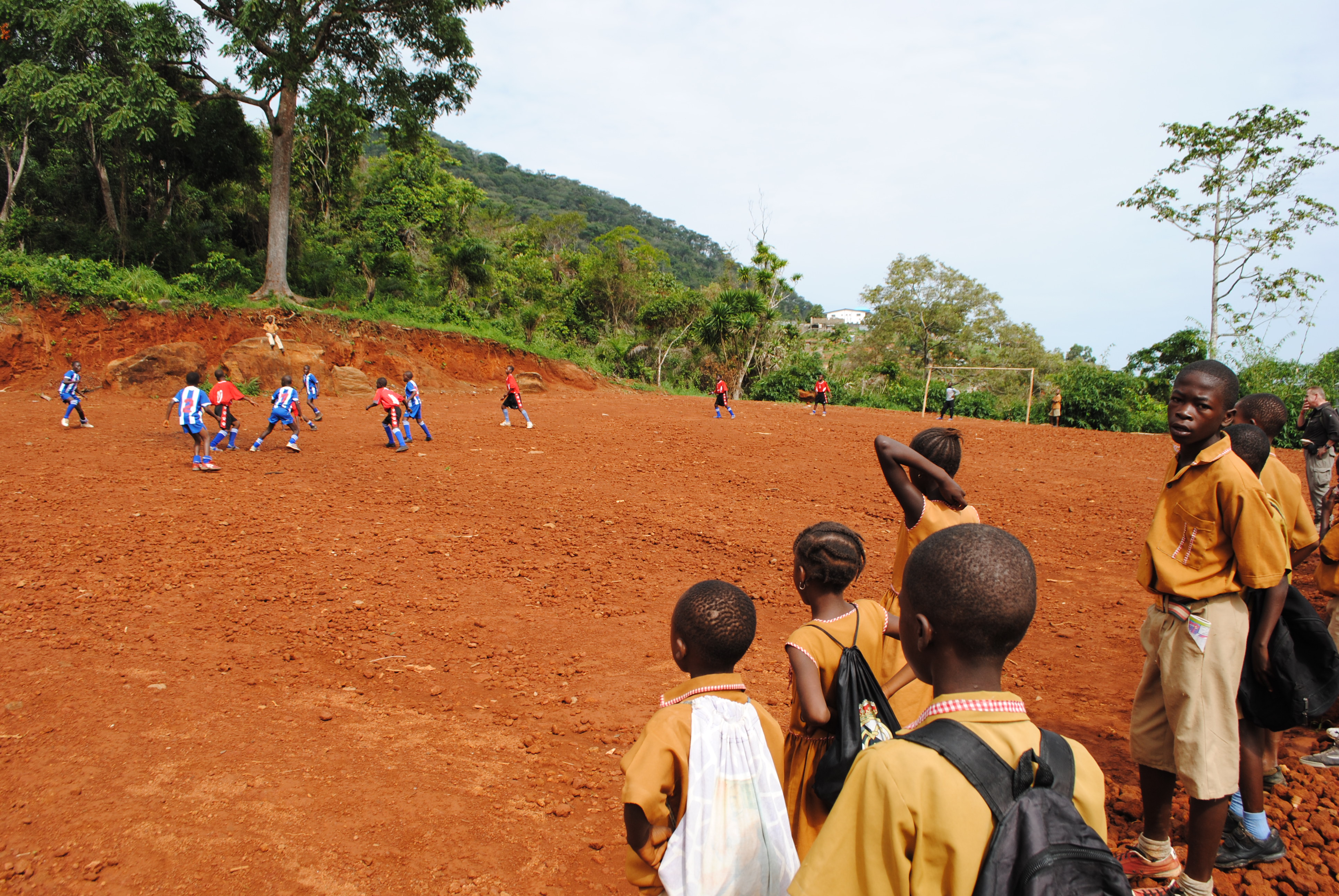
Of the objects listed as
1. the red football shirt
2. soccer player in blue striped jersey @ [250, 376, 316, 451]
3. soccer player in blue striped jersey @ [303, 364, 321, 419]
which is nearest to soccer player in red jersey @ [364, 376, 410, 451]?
soccer player in blue striped jersey @ [250, 376, 316, 451]

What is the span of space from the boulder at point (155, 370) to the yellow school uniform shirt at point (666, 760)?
1836 cm

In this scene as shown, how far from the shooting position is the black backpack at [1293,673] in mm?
2686

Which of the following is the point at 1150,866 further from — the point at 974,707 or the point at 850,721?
the point at 974,707

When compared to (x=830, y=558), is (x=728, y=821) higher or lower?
lower

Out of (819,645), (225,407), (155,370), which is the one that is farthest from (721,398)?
(819,645)

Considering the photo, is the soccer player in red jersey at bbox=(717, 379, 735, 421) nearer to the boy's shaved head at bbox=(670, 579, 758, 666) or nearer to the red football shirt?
the red football shirt

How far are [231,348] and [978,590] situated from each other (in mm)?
21672

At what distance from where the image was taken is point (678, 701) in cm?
212

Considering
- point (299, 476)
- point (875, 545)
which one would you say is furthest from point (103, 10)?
point (875, 545)

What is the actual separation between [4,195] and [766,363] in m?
29.0

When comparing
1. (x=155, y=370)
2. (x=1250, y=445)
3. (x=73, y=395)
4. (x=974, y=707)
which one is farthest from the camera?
(x=155, y=370)

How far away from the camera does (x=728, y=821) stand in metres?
1.98

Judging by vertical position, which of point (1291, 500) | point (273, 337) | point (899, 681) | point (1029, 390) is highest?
point (1029, 390)

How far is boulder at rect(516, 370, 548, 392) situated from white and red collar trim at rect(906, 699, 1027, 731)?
23163 mm
